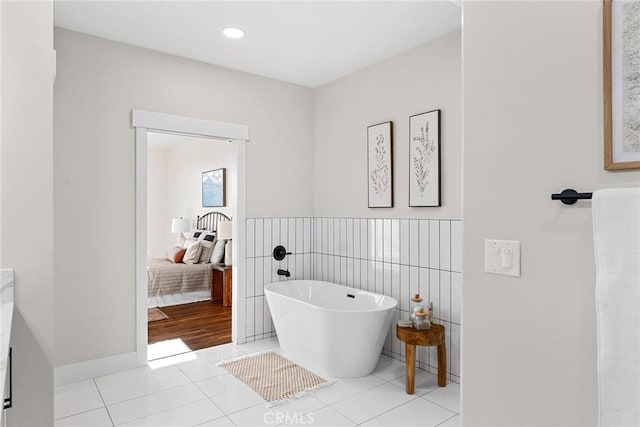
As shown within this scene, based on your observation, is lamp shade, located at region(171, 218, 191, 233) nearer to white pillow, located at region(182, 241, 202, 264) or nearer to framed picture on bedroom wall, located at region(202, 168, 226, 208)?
framed picture on bedroom wall, located at region(202, 168, 226, 208)

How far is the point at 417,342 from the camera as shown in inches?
103

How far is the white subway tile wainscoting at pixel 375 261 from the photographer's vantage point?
2861 mm

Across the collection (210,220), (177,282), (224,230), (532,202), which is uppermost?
(532,202)

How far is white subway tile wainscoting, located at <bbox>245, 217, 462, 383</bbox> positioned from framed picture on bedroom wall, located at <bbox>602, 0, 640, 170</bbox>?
5.97ft

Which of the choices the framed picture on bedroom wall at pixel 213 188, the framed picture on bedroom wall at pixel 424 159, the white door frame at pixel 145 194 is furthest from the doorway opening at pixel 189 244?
the framed picture on bedroom wall at pixel 424 159

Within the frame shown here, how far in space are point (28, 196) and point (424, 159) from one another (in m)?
2.52

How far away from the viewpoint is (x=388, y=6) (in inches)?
98.5

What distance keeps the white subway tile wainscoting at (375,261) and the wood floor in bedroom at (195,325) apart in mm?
429

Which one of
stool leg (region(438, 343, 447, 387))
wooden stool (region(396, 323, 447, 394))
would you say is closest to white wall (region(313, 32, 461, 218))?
wooden stool (region(396, 323, 447, 394))

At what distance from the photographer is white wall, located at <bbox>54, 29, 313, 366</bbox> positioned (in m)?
2.80

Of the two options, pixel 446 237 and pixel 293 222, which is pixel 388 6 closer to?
pixel 446 237

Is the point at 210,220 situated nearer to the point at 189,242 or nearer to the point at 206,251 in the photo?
the point at 189,242

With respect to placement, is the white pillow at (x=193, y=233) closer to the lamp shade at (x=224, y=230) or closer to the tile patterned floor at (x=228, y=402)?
→ the lamp shade at (x=224, y=230)

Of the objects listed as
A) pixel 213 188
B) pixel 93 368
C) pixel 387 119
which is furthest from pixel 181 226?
pixel 387 119
